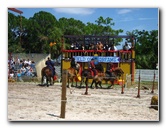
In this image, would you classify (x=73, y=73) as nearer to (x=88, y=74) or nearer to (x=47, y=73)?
(x=88, y=74)

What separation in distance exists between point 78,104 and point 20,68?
0.88m

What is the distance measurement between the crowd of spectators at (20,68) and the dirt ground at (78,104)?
5.3 inches

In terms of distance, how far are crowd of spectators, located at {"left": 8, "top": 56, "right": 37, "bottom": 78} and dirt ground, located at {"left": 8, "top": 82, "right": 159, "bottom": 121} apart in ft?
0.44

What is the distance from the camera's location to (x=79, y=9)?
634 centimetres

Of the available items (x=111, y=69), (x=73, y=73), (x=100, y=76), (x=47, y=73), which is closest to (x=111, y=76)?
(x=111, y=69)

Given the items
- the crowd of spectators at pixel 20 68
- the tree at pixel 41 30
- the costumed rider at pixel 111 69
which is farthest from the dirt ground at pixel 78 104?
the tree at pixel 41 30

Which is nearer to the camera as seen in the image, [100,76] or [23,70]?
[23,70]

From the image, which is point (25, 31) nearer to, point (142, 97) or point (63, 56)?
point (63, 56)

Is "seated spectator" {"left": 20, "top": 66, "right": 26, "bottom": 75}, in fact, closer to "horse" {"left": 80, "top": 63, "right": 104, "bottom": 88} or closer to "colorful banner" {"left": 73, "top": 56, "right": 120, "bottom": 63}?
"colorful banner" {"left": 73, "top": 56, "right": 120, "bottom": 63}

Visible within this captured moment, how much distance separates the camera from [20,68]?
6.59 metres

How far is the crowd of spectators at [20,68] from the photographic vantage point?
648cm

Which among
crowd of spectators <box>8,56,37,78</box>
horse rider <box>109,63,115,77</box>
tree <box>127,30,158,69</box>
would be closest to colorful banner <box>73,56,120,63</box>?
horse rider <box>109,63,115,77</box>

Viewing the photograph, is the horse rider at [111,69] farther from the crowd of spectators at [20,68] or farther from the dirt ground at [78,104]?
the crowd of spectators at [20,68]
